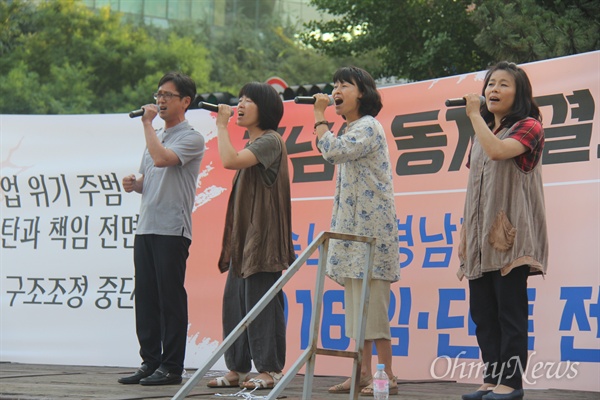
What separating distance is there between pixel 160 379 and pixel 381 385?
1.33m

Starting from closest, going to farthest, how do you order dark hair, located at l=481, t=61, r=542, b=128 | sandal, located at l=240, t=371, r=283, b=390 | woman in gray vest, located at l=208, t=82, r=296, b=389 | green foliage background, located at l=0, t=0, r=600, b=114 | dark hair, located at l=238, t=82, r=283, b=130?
dark hair, located at l=481, t=61, r=542, b=128 < sandal, located at l=240, t=371, r=283, b=390 < woman in gray vest, located at l=208, t=82, r=296, b=389 < dark hair, located at l=238, t=82, r=283, b=130 < green foliage background, located at l=0, t=0, r=600, b=114

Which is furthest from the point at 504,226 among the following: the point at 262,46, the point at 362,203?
the point at 262,46

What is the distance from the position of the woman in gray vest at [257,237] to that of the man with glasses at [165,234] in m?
0.27

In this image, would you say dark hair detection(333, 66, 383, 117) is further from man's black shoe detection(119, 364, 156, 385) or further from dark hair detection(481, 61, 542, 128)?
man's black shoe detection(119, 364, 156, 385)

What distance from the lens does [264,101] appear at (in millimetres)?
5059

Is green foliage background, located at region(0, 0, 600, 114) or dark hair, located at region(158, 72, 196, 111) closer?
dark hair, located at region(158, 72, 196, 111)

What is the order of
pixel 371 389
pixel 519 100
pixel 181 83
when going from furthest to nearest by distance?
pixel 181 83, pixel 371 389, pixel 519 100

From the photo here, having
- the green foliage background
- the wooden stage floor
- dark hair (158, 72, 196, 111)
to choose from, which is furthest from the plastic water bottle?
the green foliage background

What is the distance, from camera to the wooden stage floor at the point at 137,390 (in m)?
4.45

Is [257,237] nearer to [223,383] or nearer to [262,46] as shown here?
[223,383]

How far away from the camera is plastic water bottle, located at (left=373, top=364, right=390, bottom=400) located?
4270mm

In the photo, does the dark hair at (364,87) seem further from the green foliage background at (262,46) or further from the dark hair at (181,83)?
the green foliage background at (262,46)

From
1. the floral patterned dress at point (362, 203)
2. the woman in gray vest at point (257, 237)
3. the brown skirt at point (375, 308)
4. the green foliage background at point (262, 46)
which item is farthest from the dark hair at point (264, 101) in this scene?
the green foliage background at point (262, 46)

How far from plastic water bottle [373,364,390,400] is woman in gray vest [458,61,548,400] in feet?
1.25
